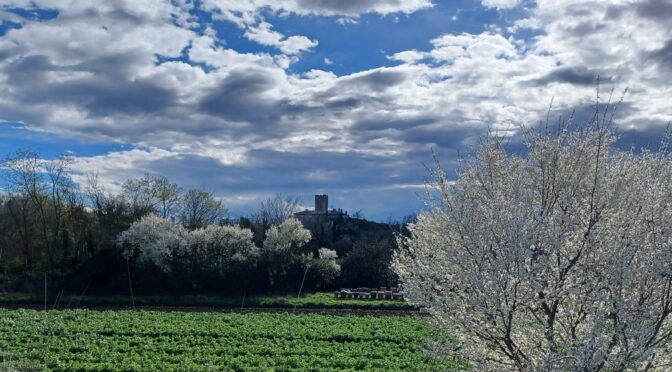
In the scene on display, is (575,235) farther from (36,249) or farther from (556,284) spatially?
(36,249)

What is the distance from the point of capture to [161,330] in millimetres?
21719

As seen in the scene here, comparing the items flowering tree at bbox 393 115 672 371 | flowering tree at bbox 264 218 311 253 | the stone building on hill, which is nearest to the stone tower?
the stone building on hill

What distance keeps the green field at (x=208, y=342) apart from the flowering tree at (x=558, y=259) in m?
6.05

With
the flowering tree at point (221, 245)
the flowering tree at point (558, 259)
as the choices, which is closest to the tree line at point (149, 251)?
the flowering tree at point (221, 245)

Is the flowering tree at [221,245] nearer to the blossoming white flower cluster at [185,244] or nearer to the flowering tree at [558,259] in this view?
the blossoming white flower cluster at [185,244]

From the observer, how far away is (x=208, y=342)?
1955 centimetres

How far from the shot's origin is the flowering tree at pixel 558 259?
6.37 metres

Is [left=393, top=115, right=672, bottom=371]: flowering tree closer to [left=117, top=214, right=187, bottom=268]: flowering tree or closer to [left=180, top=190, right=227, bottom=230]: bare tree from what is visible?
[left=117, top=214, right=187, bottom=268]: flowering tree

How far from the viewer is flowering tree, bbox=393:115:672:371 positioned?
20.9ft

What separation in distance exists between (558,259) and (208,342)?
1501cm

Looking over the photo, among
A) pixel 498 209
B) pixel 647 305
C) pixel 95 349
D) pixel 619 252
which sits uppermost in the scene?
pixel 498 209

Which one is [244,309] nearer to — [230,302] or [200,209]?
[230,302]

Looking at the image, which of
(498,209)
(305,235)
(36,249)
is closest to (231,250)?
(305,235)

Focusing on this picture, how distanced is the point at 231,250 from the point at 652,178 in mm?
38149
